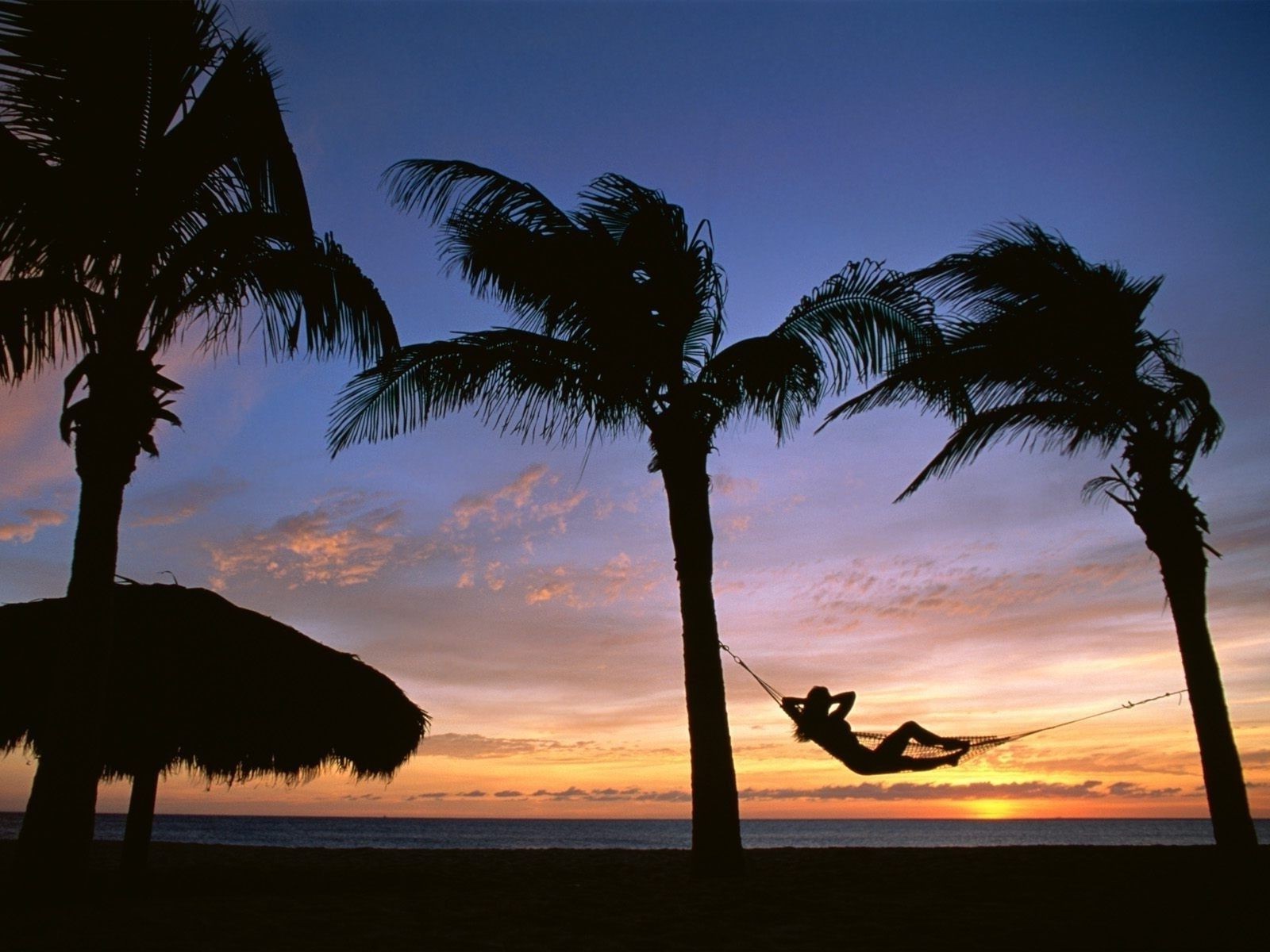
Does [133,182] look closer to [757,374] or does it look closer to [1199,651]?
[757,374]

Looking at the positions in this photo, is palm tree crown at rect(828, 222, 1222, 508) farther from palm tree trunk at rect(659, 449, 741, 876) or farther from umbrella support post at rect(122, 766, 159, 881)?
umbrella support post at rect(122, 766, 159, 881)

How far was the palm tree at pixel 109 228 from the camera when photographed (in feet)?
21.4

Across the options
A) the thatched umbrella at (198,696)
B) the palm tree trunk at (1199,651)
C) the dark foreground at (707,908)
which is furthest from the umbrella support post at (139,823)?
the palm tree trunk at (1199,651)

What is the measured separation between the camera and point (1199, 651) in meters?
8.27

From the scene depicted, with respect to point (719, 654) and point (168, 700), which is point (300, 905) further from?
point (719, 654)

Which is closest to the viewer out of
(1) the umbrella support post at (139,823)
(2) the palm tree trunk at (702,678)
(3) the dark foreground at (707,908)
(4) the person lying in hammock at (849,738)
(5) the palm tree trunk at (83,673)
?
(3) the dark foreground at (707,908)

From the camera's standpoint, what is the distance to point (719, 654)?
29.5 ft

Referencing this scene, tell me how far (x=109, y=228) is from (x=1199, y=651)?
960cm

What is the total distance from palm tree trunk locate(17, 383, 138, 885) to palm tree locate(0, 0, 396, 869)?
0.04ft

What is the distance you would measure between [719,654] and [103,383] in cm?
→ 562

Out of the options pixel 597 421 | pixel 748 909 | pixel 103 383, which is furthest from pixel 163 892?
pixel 597 421

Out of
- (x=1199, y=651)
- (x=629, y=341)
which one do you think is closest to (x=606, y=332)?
(x=629, y=341)

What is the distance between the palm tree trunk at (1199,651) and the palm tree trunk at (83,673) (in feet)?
28.1

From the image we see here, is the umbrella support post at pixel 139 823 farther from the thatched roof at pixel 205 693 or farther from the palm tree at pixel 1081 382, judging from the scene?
the palm tree at pixel 1081 382
